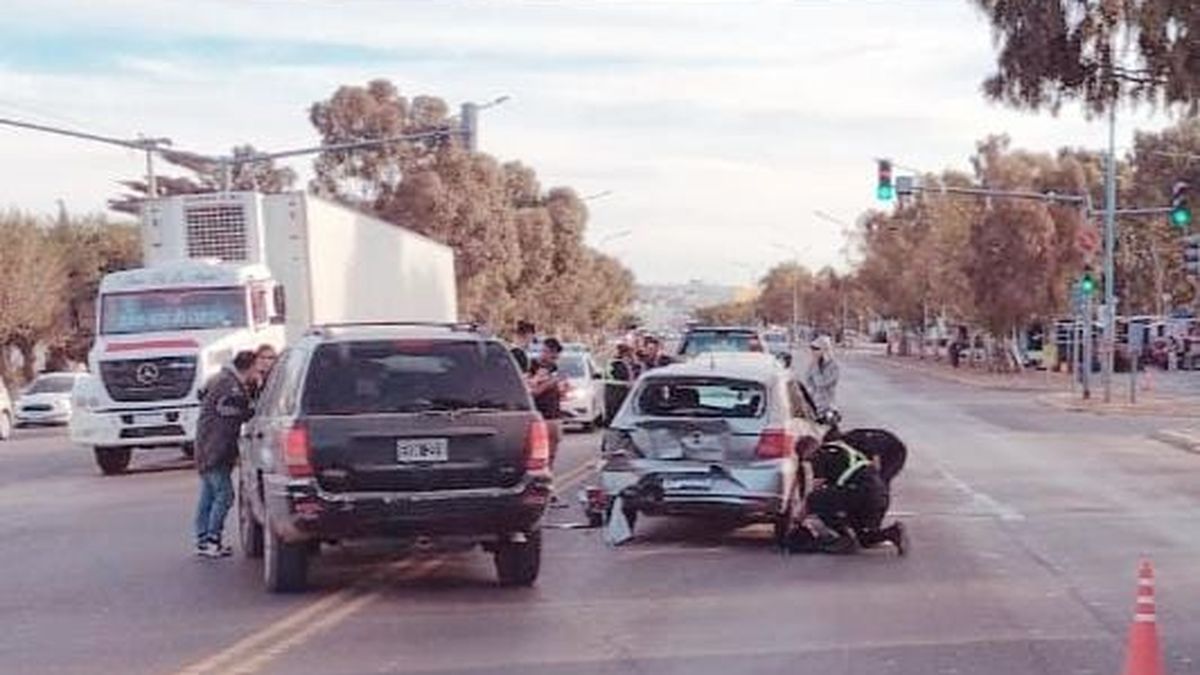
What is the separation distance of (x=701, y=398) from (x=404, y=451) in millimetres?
4226

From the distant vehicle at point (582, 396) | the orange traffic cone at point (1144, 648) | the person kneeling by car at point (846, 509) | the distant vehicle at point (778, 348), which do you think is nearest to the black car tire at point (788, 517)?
the person kneeling by car at point (846, 509)

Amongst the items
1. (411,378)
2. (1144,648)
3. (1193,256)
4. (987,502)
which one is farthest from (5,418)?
(1144,648)

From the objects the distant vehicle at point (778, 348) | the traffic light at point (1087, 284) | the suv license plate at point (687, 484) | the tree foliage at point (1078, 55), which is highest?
the tree foliage at point (1078, 55)

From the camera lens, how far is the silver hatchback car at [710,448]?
1527 cm

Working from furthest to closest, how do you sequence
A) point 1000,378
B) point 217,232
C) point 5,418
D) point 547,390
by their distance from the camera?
point 1000,378, point 5,418, point 217,232, point 547,390

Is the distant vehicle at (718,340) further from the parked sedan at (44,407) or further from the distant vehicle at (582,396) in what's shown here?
the parked sedan at (44,407)

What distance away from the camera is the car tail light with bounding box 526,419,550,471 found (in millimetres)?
12445

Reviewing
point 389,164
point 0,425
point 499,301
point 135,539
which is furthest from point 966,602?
point 499,301

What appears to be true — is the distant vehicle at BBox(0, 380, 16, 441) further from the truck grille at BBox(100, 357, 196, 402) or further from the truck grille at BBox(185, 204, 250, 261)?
the truck grille at BBox(100, 357, 196, 402)

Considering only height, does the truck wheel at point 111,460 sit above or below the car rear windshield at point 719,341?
below

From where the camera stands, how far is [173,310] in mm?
26406

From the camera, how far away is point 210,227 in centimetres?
2884

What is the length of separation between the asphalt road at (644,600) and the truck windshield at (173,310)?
234 inches

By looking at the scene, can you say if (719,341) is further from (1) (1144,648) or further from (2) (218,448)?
(1) (1144,648)
